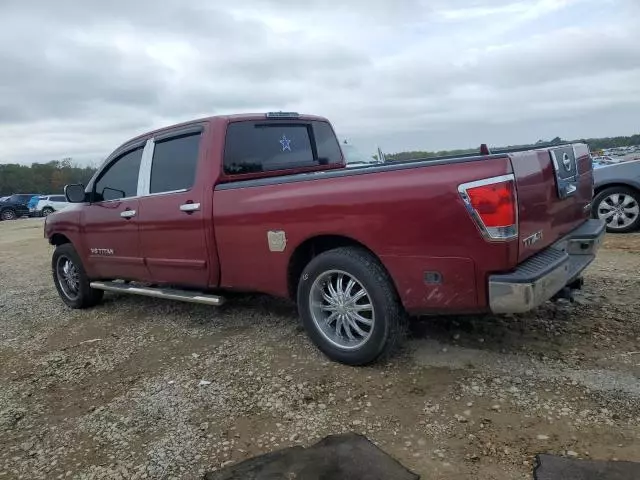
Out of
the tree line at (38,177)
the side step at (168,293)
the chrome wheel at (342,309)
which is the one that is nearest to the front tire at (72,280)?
the side step at (168,293)

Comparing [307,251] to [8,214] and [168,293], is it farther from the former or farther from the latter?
[8,214]

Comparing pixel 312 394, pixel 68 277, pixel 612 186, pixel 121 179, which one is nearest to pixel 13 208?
pixel 68 277

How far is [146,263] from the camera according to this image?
5.20 metres

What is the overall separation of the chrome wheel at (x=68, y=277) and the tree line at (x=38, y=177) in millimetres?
63551

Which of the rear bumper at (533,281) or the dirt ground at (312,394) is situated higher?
the rear bumper at (533,281)

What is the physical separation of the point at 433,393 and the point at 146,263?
3.11 meters

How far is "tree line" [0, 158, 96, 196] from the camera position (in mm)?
65250

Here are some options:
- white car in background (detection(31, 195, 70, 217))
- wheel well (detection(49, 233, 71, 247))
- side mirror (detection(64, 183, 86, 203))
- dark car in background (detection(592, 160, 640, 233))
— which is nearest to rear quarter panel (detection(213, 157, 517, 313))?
side mirror (detection(64, 183, 86, 203))

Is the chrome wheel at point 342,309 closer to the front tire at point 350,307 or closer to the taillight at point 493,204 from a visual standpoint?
the front tire at point 350,307

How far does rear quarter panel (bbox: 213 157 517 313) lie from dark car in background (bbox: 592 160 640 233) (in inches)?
229

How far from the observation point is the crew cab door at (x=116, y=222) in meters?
5.30

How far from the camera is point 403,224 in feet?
10.8

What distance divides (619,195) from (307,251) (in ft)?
19.6

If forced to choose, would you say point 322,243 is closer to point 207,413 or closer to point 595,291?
point 207,413
